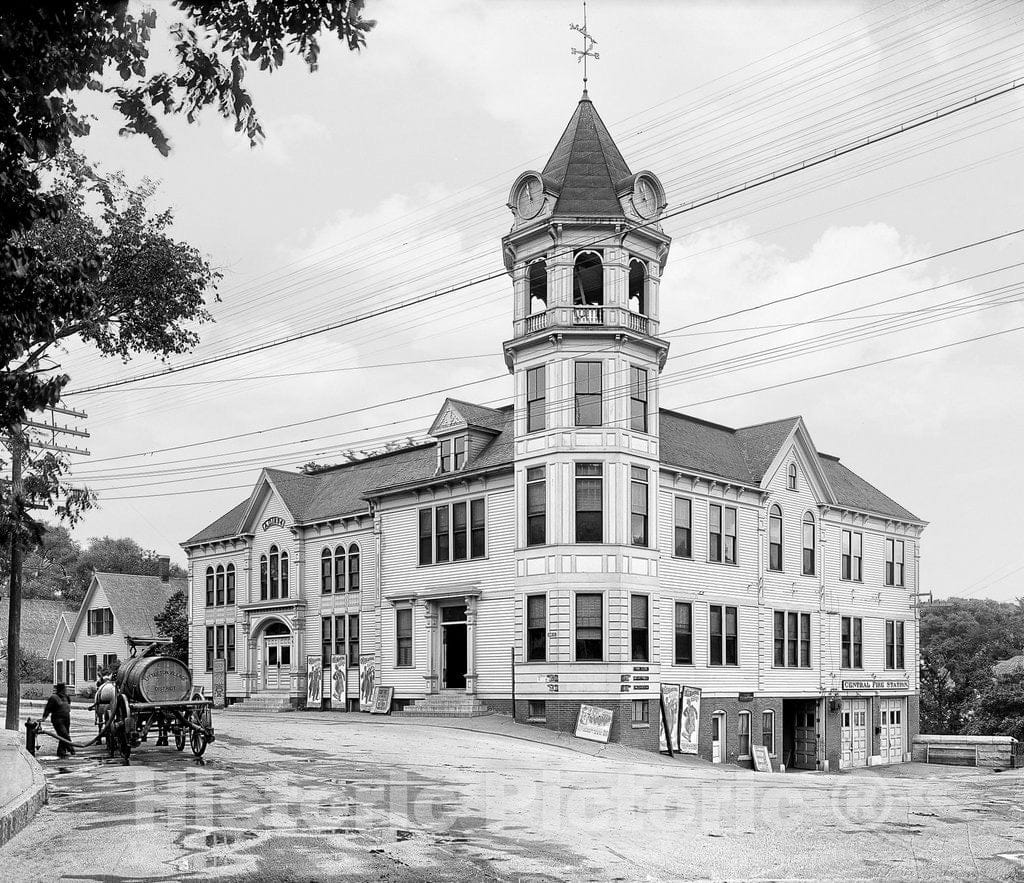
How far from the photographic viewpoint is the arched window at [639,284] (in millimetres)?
37375

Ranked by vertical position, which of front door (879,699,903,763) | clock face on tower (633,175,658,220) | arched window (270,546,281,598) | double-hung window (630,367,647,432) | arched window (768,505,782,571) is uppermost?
clock face on tower (633,175,658,220)

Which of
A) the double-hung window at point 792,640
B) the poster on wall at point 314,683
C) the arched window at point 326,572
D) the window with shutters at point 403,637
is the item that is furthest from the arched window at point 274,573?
the double-hung window at point 792,640

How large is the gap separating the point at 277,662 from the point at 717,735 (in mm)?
19213

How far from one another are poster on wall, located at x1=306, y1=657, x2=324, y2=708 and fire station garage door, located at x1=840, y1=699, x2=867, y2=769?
20.2 metres

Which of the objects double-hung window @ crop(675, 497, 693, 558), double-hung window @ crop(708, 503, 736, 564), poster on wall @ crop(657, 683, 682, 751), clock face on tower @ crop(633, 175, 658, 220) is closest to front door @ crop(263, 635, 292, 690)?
poster on wall @ crop(657, 683, 682, 751)

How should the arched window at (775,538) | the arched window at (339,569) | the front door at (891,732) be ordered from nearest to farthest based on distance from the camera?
1. the arched window at (775,538)
2. the arched window at (339,569)
3. the front door at (891,732)

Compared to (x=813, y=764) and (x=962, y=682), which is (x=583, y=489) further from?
(x=962, y=682)

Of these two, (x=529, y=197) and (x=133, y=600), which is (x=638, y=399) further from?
(x=133, y=600)

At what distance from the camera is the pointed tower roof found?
3672 centimetres

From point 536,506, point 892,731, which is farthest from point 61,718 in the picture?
point 892,731

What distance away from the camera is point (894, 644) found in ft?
161

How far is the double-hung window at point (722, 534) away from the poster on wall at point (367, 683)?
1319 cm

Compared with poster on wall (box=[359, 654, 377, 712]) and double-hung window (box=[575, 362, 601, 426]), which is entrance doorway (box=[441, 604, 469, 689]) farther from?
double-hung window (box=[575, 362, 601, 426])

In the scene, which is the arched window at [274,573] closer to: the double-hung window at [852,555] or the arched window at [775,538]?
the arched window at [775,538]
